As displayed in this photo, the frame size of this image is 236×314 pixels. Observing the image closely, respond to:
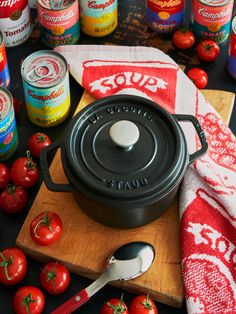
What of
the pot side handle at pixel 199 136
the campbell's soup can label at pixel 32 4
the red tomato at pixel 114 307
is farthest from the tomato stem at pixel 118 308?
the campbell's soup can label at pixel 32 4

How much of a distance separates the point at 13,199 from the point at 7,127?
16cm

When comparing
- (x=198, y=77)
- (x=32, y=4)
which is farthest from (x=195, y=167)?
(x=32, y=4)

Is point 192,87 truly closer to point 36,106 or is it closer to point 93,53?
point 93,53

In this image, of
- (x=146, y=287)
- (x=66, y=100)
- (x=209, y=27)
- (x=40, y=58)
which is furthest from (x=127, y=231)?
(x=209, y=27)

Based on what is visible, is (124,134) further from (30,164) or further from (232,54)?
(232,54)

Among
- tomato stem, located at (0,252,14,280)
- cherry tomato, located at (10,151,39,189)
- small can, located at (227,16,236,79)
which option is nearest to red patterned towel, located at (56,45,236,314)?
small can, located at (227,16,236,79)

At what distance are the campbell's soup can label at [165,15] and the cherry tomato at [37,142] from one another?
0.48m

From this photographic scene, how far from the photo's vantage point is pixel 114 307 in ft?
3.89

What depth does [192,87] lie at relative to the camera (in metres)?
1.50

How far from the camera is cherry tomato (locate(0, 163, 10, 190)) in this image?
139cm

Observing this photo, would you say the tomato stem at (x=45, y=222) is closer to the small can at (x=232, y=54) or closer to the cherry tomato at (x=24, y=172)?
the cherry tomato at (x=24, y=172)

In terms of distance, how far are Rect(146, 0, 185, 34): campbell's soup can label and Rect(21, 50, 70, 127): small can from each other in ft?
1.14

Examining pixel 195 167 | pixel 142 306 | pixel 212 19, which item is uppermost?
pixel 212 19

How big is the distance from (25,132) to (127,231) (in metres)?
0.39
